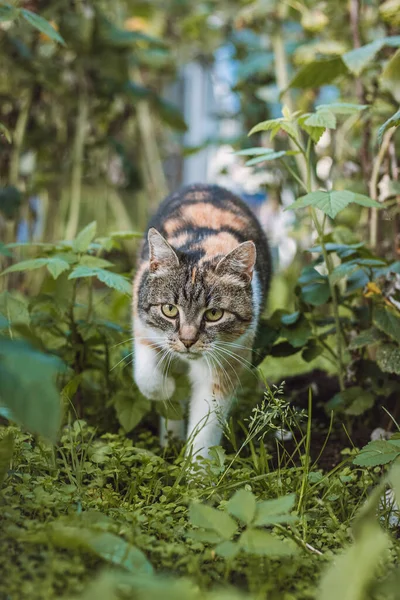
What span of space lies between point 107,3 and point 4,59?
1418 millimetres

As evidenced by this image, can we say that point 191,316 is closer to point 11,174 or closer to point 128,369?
point 128,369

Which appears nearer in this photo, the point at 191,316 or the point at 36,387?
the point at 36,387

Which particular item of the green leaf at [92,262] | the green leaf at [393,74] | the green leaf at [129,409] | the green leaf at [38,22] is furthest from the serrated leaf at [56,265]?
the green leaf at [393,74]

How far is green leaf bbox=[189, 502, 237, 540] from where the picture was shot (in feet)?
4.55

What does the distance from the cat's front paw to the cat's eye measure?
223 mm

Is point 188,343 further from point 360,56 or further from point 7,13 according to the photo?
point 360,56

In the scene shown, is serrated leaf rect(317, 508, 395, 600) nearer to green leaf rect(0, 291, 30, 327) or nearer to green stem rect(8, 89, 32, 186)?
green leaf rect(0, 291, 30, 327)

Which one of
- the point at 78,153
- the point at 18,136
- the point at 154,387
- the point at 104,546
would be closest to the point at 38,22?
the point at 154,387

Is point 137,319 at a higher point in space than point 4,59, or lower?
lower

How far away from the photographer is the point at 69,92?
4418mm

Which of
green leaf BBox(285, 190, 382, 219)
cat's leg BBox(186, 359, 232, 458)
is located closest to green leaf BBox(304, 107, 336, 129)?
green leaf BBox(285, 190, 382, 219)

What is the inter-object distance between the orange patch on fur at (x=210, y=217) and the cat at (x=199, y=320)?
6.2 inches

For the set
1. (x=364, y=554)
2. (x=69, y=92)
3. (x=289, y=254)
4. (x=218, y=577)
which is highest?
(x=69, y=92)

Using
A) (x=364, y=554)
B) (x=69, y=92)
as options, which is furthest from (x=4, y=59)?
(x=364, y=554)
